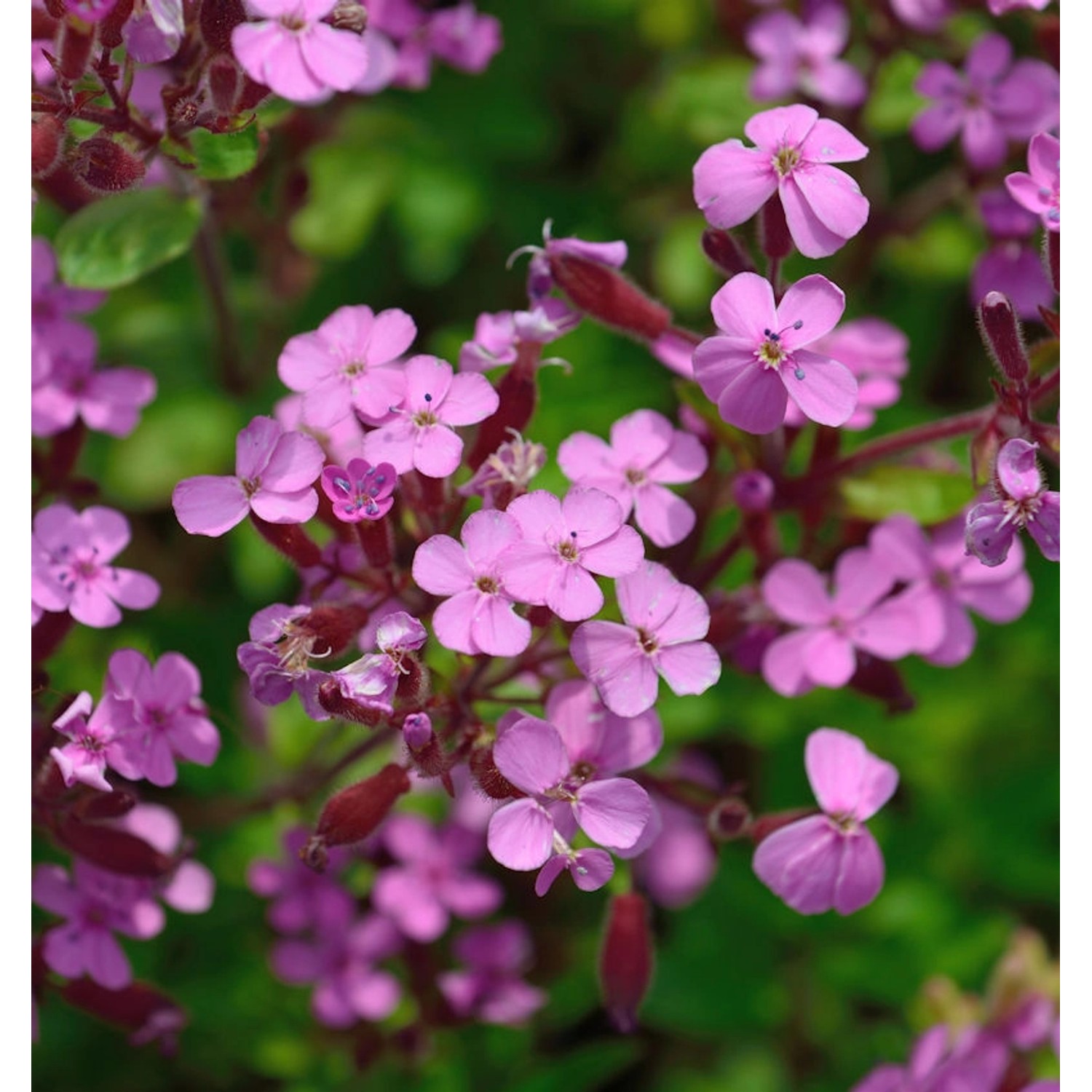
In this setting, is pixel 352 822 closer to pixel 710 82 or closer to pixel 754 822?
pixel 754 822

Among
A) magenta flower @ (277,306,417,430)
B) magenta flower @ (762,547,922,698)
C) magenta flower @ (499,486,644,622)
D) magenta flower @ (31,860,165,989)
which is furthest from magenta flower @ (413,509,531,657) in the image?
magenta flower @ (31,860,165,989)

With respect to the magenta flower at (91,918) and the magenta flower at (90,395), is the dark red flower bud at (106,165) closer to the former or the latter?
the magenta flower at (90,395)

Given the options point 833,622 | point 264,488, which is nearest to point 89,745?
point 264,488

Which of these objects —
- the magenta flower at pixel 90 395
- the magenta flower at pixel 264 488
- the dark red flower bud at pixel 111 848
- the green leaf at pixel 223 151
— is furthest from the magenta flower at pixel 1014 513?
the magenta flower at pixel 90 395

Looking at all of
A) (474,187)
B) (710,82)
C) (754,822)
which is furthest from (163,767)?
(710,82)

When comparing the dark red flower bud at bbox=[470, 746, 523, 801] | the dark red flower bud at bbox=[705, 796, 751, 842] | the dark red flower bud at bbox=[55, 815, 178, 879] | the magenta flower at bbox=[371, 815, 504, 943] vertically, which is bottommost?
the magenta flower at bbox=[371, 815, 504, 943]

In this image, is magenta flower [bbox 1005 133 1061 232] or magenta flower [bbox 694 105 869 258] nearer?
magenta flower [bbox 694 105 869 258]

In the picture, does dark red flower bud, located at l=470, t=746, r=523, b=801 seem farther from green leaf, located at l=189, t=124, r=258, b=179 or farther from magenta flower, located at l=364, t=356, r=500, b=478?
green leaf, located at l=189, t=124, r=258, b=179

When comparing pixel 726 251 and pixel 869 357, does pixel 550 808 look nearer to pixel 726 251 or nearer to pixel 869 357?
pixel 726 251
